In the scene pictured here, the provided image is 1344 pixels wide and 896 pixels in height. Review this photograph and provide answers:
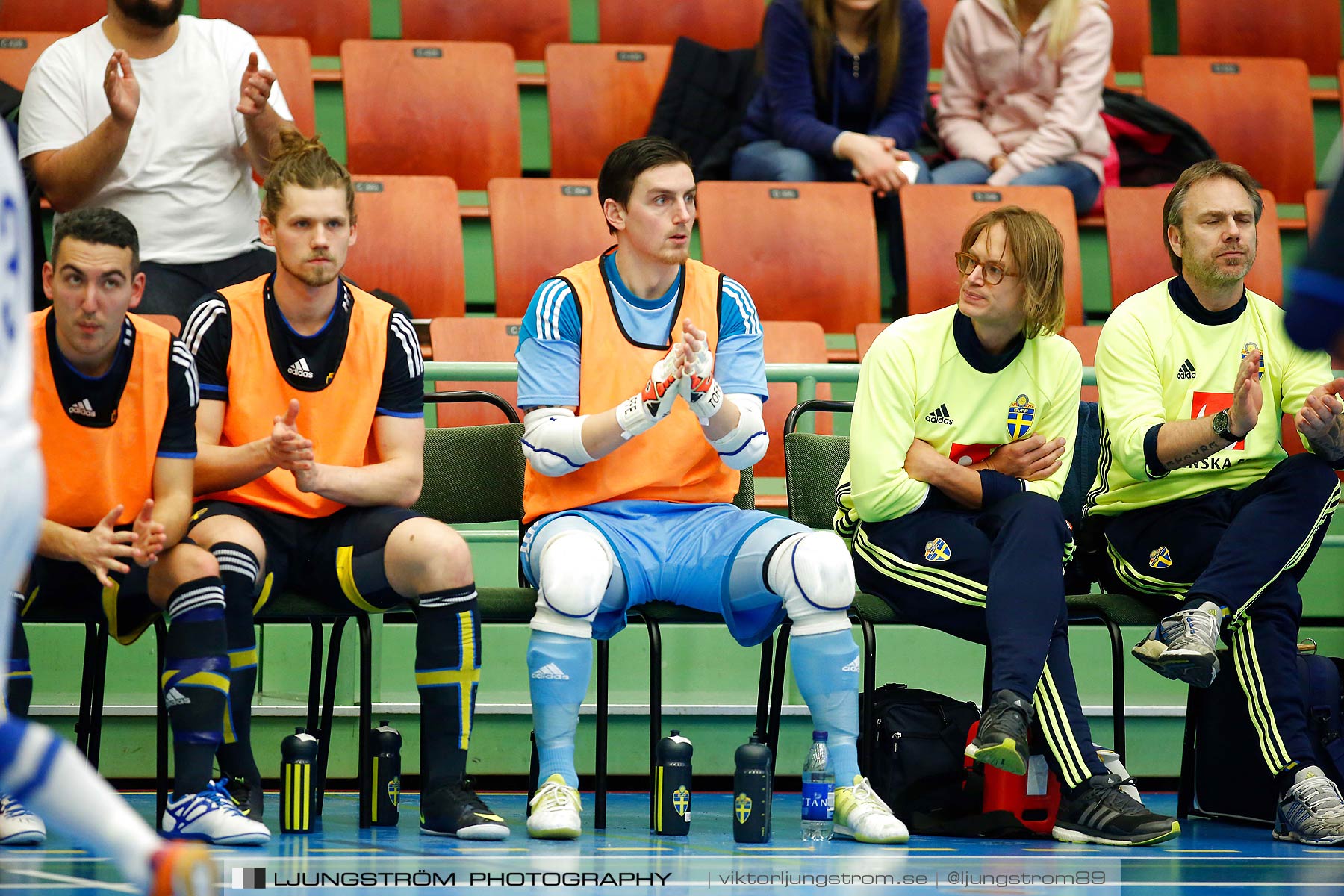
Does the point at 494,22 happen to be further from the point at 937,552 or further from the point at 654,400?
the point at 937,552

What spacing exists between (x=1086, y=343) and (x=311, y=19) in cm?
335

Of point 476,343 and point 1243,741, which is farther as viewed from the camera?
point 476,343

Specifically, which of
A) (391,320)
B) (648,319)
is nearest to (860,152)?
(648,319)

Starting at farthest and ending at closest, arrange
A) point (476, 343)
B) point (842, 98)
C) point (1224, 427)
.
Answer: point (842, 98)
point (476, 343)
point (1224, 427)

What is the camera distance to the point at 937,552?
140 inches

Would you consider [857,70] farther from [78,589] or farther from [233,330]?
[78,589]

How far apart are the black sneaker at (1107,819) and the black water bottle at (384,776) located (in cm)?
149

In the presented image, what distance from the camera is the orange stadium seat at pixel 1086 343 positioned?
197 inches

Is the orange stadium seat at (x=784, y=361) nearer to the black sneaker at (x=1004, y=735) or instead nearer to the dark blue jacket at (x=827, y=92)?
the dark blue jacket at (x=827, y=92)

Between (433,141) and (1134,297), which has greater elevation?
(433,141)

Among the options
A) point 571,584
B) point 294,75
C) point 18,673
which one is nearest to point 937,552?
point 571,584

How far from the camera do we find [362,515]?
3.43 metres

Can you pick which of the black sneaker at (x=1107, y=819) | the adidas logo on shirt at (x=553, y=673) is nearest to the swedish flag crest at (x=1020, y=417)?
the black sneaker at (x=1107, y=819)

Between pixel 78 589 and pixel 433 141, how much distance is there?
113 inches
